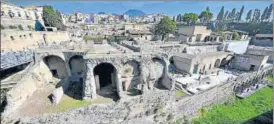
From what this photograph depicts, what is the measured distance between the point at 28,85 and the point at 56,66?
3.59 m

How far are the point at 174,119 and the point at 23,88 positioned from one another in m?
10.4

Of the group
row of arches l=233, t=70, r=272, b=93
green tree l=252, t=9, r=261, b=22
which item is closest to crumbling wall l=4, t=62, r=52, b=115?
row of arches l=233, t=70, r=272, b=93

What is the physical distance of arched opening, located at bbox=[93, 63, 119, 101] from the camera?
12.6 m

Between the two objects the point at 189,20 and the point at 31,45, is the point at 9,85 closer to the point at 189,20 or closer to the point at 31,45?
the point at 31,45

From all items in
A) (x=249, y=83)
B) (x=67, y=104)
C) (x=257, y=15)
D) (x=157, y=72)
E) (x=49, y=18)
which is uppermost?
(x=257, y=15)

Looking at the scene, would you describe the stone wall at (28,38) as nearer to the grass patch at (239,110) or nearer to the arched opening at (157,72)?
the arched opening at (157,72)

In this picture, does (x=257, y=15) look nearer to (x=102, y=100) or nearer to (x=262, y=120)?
(x=102, y=100)

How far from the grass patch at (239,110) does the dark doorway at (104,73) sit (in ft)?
25.8

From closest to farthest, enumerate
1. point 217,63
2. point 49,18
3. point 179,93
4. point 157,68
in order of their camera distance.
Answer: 1. point 157,68
2. point 179,93
3. point 217,63
4. point 49,18

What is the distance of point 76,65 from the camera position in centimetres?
1442

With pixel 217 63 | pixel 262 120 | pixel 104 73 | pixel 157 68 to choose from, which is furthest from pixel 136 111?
pixel 217 63

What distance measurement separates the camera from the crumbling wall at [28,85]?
897 centimetres

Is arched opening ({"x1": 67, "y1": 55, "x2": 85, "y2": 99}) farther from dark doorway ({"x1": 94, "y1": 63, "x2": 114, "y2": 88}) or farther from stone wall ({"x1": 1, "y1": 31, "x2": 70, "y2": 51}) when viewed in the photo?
stone wall ({"x1": 1, "y1": 31, "x2": 70, "y2": 51})

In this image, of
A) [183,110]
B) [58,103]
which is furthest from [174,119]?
[58,103]
